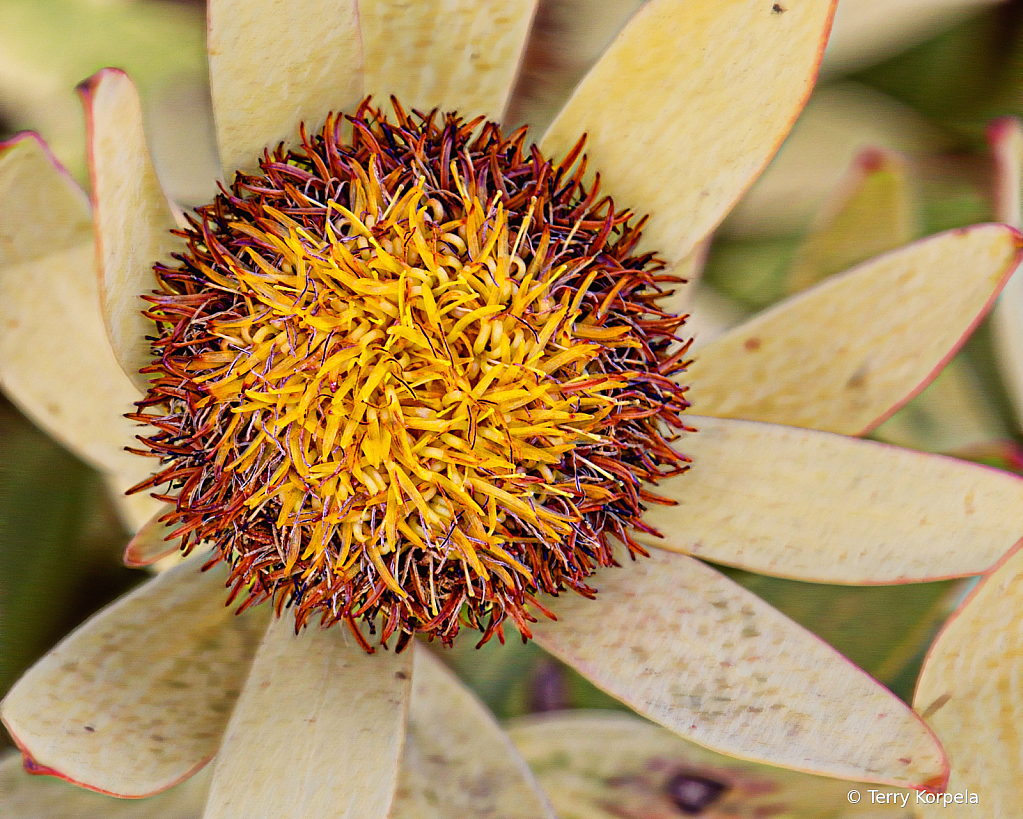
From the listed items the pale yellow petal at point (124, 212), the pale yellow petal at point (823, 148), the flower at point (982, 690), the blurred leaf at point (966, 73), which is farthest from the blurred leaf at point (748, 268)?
the pale yellow petal at point (124, 212)

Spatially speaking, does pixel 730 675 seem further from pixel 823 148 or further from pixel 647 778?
pixel 823 148

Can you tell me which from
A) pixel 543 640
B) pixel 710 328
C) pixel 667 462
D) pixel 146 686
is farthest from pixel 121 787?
pixel 710 328

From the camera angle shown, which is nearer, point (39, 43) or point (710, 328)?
point (39, 43)

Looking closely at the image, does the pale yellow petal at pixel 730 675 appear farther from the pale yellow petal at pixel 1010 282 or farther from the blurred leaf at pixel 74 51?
the blurred leaf at pixel 74 51

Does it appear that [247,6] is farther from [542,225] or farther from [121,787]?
[121,787]

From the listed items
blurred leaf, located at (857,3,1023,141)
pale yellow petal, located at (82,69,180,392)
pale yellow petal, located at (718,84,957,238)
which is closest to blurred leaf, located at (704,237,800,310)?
pale yellow petal, located at (718,84,957,238)
